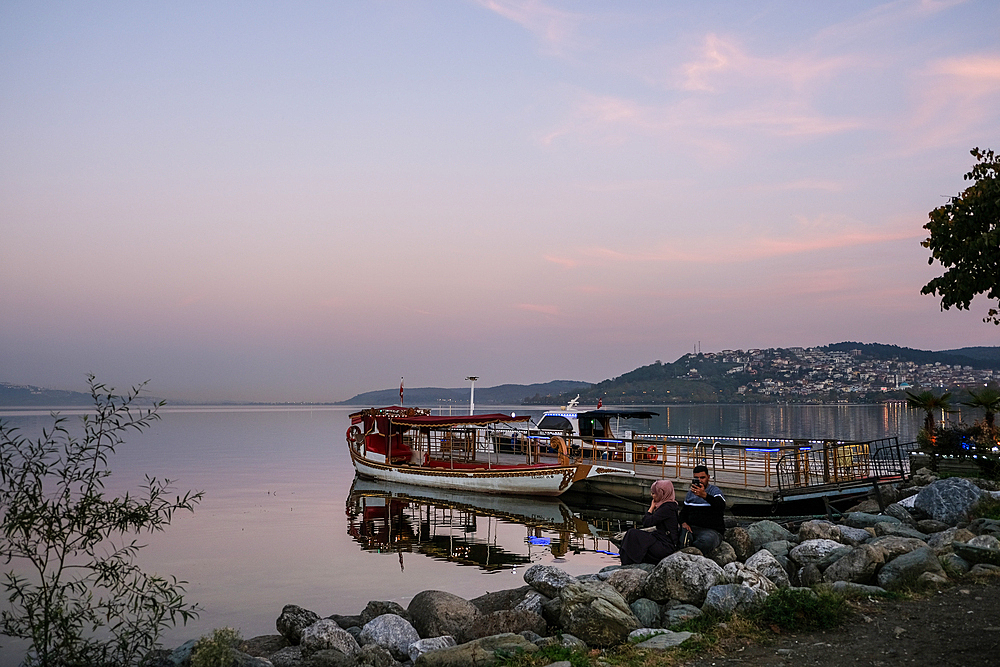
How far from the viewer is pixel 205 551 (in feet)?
71.6

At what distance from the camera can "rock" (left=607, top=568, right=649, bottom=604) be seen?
10.3 meters

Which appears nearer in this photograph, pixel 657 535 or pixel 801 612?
pixel 801 612

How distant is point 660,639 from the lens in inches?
311

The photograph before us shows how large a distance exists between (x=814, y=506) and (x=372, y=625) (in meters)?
16.0

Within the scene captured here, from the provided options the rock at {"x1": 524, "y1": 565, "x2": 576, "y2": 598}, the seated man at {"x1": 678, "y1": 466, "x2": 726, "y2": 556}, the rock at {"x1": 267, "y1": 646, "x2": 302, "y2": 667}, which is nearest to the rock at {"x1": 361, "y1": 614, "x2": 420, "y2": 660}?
the rock at {"x1": 267, "y1": 646, "x2": 302, "y2": 667}

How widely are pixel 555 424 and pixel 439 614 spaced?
91.6 feet

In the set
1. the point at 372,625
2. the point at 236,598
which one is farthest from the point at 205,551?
the point at 372,625

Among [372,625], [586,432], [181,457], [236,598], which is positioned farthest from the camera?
[181,457]

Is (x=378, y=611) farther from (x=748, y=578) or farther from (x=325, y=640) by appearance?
(x=748, y=578)

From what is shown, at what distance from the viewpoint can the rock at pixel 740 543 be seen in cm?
1267

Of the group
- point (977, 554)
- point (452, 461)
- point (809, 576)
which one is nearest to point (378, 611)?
point (809, 576)

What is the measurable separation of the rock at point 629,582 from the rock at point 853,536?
189 inches

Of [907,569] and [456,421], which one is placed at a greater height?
[456,421]

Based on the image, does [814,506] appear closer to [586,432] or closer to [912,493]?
[912,493]
